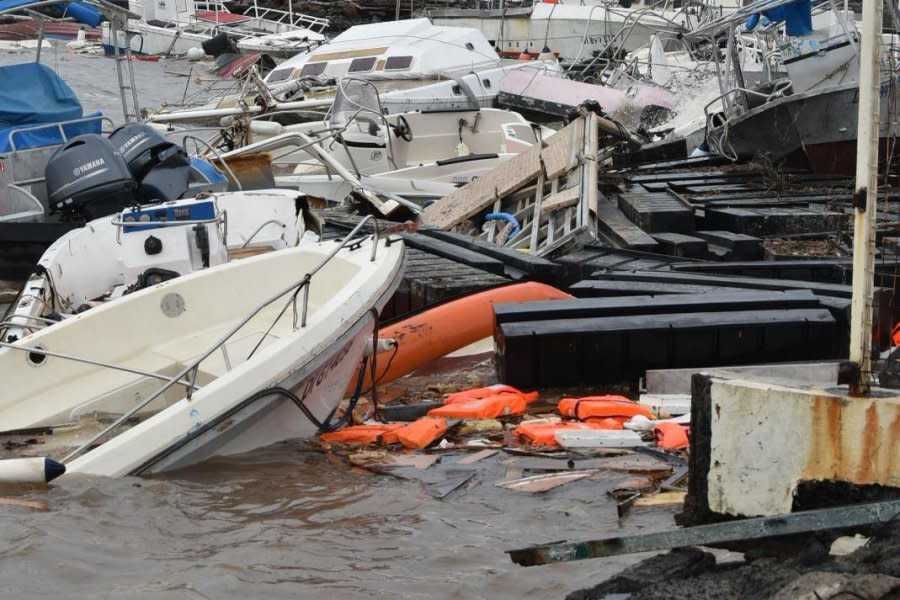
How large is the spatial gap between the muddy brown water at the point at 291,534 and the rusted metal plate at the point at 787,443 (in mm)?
858

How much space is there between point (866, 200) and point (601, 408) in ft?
11.0

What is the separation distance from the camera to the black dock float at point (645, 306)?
323 inches

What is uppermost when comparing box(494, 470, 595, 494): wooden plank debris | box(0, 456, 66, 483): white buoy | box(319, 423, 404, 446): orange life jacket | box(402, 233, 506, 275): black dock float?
box(402, 233, 506, 275): black dock float

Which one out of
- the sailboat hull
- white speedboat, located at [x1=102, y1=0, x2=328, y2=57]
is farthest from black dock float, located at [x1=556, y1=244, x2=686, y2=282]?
white speedboat, located at [x1=102, y1=0, x2=328, y2=57]

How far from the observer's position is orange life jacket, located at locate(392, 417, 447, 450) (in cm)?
706

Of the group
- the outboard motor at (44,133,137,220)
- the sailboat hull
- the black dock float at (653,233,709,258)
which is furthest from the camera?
the sailboat hull

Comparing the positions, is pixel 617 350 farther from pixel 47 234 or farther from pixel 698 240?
pixel 47 234

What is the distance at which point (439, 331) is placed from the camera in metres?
9.05

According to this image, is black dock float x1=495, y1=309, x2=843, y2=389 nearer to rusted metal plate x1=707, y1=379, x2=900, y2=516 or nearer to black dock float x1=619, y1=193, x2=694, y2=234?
rusted metal plate x1=707, y1=379, x2=900, y2=516

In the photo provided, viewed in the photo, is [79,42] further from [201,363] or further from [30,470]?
[30,470]

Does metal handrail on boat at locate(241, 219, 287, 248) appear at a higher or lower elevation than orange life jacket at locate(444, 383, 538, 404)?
higher

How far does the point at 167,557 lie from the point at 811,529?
2874mm

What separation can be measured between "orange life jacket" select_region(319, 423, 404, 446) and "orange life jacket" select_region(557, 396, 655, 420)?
101 centimetres

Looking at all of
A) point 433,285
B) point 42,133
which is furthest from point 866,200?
point 42,133
